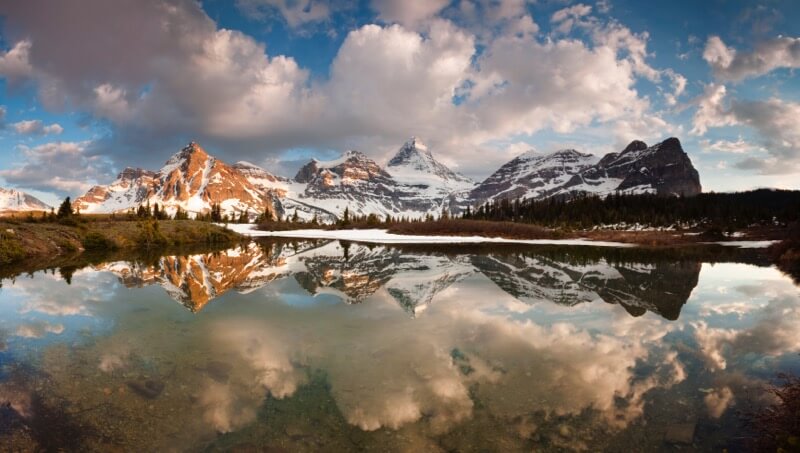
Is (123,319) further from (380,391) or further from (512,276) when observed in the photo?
(512,276)

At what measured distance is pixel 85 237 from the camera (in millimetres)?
39594

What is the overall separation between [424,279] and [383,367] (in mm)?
13717

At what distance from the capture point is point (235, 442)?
236 inches

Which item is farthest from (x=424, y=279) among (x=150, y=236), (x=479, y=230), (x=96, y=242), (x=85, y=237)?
(x=479, y=230)

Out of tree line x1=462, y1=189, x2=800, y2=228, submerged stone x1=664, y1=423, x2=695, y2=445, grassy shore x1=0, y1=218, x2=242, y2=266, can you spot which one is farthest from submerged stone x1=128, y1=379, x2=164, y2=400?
tree line x1=462, y1=189, x2=800, y2=228

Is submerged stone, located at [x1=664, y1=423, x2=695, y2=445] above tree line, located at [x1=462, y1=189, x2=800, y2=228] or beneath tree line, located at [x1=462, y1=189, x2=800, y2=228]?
beneath

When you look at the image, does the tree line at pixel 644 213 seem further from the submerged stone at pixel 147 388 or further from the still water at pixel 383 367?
the submerged stone at pixel 147 388

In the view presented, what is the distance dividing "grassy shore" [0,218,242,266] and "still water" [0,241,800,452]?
52.2 ft

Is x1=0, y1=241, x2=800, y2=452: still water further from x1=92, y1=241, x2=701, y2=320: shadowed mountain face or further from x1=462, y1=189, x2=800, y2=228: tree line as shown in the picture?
x1=462, y1=189, x2=800, y2=228: tree line

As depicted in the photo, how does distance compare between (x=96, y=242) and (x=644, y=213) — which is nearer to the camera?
(x=96, y=242)

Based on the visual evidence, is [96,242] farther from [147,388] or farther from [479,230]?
[479,230]

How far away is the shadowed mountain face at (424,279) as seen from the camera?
17.4m

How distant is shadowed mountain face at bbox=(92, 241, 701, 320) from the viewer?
17.4 meters

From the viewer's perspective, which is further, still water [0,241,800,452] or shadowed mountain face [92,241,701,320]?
shadowed mountain face [92,241,701,320]
